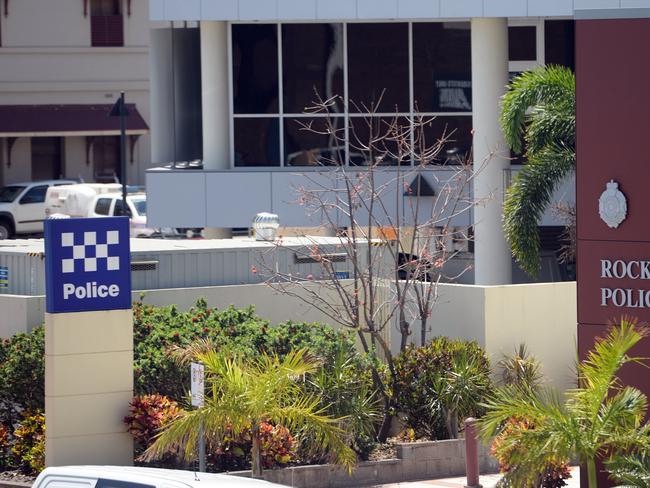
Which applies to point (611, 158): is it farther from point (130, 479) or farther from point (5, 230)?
point (5, 230)

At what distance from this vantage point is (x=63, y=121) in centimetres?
4869

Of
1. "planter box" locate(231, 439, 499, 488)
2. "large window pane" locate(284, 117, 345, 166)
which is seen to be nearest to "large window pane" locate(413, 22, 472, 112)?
"large window pane" locate(284, 117, 345, 166)

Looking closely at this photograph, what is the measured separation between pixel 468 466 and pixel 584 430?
2.86 meters

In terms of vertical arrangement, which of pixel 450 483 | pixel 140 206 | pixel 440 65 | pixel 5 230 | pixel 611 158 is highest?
pixel 440 65

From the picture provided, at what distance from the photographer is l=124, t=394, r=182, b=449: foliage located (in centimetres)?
1371

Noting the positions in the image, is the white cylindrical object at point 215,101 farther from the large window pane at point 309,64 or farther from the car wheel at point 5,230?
the car wheel at point 5,230

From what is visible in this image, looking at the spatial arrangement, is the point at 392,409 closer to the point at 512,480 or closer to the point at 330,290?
the point at 330,290

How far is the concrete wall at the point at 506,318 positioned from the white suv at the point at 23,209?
26353 millimetres

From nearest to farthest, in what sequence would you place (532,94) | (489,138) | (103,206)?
1. (532,94)
2. (489,138)
3. (103,206)

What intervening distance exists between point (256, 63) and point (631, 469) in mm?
17817

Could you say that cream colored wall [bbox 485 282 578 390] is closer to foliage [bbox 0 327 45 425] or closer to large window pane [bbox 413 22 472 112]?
foliage [bbox 0 327 45 425]

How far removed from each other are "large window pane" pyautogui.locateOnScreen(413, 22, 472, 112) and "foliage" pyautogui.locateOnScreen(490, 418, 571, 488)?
1479 cm

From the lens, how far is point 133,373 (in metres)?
14.4

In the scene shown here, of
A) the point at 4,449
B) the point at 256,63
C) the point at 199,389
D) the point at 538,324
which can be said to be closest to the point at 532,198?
the point at 538,324
